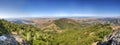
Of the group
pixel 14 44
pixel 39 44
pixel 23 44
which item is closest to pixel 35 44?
pixel 39 44

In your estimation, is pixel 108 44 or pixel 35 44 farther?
pixel 35 44

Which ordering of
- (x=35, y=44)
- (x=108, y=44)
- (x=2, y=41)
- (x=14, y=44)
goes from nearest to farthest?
(x=2, y=41) → (x=14, y=44) → (x=108, y=44) → (x=35, y=44)

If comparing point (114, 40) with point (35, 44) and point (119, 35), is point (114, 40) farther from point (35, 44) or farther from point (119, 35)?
point (35, 44)

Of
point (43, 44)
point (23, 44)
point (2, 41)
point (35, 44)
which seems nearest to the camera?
point (2, 41)

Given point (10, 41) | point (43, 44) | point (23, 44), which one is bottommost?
point (43, 44)

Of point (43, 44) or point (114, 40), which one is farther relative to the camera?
point (43, 44)

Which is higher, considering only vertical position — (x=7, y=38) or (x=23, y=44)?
(x=7, y=38)

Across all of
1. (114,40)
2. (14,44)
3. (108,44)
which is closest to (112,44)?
(114,40)

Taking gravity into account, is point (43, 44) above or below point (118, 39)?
below

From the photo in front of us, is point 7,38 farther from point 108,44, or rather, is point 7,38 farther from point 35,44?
point 35,44
